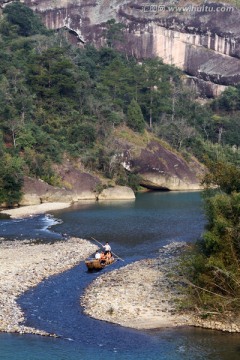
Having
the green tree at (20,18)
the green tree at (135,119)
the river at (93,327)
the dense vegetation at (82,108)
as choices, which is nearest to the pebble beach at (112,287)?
the river at (93,327)

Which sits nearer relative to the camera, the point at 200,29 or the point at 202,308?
the point at 202,308

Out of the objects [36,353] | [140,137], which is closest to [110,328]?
[36,353]

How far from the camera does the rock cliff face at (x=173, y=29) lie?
102 metres

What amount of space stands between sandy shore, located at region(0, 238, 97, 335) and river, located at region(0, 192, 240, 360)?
0.50 metres

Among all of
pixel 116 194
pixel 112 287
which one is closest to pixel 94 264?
pixel 112 287

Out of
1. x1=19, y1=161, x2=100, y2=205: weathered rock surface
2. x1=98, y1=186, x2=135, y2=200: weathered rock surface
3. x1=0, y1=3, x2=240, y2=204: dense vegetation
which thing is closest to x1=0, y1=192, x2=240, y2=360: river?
x1=19, y1=161, x2=100, y2=205: weathered rock surface

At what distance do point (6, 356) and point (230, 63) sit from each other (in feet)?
300

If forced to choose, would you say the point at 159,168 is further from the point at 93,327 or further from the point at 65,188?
the point at 93,327

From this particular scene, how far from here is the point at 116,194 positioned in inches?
2507

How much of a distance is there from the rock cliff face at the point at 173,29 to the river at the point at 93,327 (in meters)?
65.2

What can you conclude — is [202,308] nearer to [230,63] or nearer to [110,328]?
[110,328]

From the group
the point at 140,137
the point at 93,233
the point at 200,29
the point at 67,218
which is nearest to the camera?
the point at 93,233

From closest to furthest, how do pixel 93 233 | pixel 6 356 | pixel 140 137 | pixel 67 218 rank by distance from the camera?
pixel 6 356 < pixel 93 233 < pixel 67 218 < pixel 140 137

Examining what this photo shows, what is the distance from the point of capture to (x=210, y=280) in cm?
2128
